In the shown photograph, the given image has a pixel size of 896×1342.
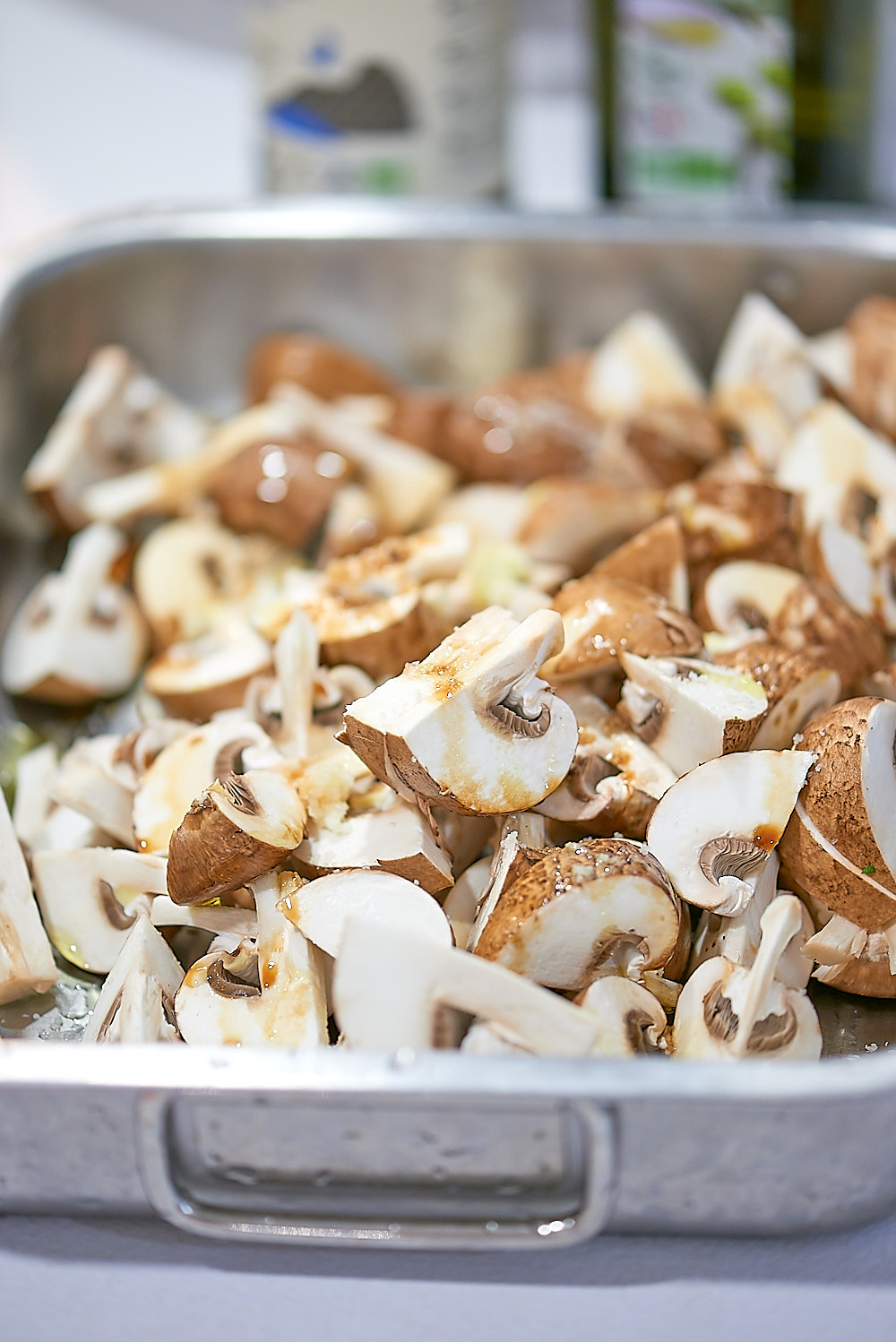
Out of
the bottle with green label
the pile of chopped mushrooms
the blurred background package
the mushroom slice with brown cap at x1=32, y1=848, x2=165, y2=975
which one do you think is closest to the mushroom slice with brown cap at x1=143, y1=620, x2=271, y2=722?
the pile of chopped mushrooms

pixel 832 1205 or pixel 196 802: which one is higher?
pixel 196 802

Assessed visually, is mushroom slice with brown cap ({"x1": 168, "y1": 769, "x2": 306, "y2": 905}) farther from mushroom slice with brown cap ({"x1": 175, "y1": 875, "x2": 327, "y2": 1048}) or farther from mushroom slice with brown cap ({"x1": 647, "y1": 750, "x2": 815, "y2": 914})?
mushroom slice with brown cap ({"x1": 647, "y1": 750, "x2": 815, "y2": 914})

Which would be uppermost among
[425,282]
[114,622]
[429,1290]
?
[425,282]

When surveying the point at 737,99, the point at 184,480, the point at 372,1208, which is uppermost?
the point at 737,99

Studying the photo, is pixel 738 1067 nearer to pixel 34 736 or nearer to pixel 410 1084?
pixel 410 1084

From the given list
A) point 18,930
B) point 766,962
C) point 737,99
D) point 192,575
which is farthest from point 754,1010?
point 737,99

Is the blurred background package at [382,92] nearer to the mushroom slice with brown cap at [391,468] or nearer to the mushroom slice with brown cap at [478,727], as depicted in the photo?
the mushroom slice with brown cap at [391,468]

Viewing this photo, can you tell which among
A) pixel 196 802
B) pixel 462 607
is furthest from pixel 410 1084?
pixel 462 607

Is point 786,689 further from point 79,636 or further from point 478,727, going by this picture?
point 79,636

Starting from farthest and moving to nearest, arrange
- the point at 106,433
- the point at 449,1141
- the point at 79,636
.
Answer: the point at 106,433 < the point at 79,636 < the point at 449,1141
